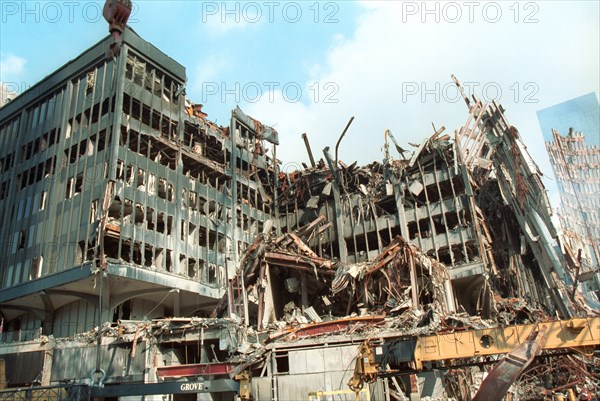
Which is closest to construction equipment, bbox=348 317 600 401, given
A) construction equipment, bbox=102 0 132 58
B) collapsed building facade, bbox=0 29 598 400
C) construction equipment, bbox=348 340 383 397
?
construction equipment, bbox=348 340 383 397

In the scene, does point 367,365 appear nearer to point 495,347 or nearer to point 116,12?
point 495,347

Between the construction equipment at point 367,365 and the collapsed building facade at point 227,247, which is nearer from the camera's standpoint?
the construction equipment at point 367,365

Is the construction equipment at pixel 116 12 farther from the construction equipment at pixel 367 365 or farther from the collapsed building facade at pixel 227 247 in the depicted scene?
the construction equipment at pixel 367 365

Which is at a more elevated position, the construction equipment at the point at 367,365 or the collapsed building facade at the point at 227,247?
the collapsed building facade at the point at 227,247

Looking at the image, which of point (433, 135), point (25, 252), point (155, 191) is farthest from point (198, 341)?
point (433, 135)

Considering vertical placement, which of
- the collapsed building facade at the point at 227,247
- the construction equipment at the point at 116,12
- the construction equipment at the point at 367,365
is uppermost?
the construction equipment at the point at 116,12

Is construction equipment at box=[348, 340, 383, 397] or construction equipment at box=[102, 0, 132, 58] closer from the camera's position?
construction equipment at box=[348, 340, 383, 397]

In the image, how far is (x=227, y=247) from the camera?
45312 millimetres

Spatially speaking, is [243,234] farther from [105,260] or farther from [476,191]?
[476,191]

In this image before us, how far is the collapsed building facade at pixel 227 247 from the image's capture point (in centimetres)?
2364

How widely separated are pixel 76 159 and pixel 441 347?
3462 cm

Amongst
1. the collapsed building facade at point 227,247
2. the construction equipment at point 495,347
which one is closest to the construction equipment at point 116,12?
the collapsed building facade at point 227,247

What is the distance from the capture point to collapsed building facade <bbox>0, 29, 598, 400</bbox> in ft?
77.6

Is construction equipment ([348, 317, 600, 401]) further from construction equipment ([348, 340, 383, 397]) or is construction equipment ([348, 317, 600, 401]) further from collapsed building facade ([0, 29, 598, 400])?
collapsed building facade ([0, 29, 598, 400])
